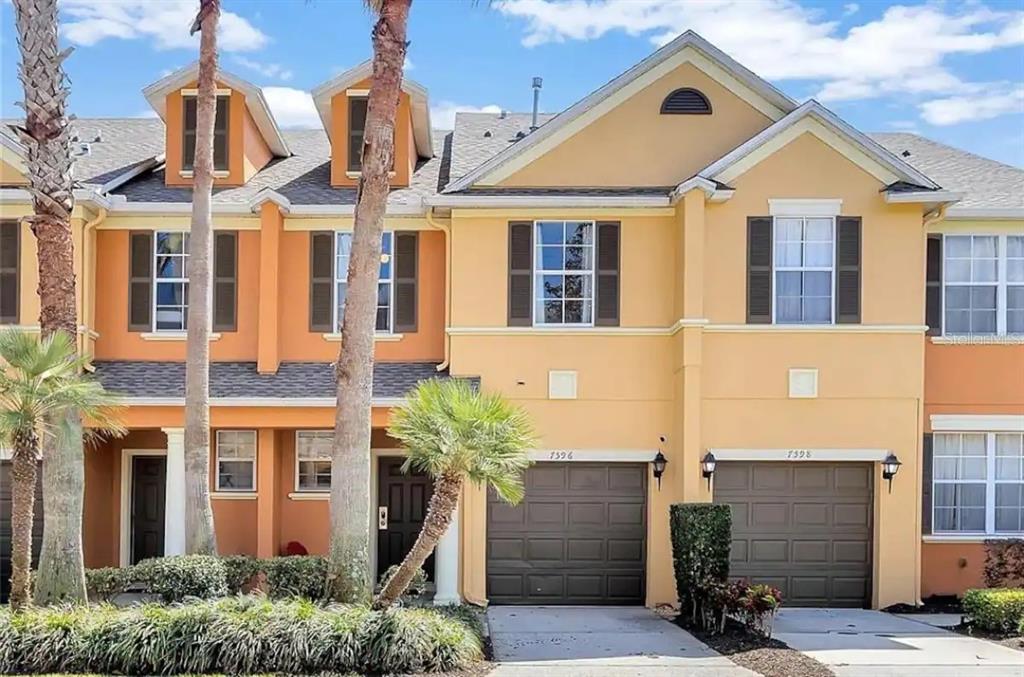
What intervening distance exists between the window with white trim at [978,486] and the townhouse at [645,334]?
0.11 feet

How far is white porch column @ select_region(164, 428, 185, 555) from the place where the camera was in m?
14.5

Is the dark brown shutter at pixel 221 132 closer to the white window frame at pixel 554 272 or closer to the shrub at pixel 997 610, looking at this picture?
the white window frame at pixel 554 272

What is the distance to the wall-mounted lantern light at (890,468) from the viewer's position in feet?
48.5

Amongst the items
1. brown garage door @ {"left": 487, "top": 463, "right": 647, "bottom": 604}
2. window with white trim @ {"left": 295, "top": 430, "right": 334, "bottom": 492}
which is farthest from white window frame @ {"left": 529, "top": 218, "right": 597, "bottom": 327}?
window with white trim @ {"left": 295, "top": 430, "right": 334, "bottom": 492}

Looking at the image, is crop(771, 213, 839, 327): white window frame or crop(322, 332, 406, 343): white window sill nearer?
crop(771, 213, 839, 327): white window frame

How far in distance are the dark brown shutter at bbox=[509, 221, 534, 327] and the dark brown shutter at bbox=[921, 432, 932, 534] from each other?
6352 millimetres

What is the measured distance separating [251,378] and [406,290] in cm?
274

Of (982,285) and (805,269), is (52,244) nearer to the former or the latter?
(805,269)

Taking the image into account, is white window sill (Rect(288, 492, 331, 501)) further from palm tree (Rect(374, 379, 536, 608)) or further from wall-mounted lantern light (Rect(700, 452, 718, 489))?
wall-mounted lantern light (Rect(700, 452, 718, 489))

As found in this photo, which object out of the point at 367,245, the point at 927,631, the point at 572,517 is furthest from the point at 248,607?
the point at 927,631

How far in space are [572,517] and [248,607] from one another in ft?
19.2

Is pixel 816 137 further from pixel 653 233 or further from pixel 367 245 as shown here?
pixel 367 245

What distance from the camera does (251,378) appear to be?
15320 millimetres

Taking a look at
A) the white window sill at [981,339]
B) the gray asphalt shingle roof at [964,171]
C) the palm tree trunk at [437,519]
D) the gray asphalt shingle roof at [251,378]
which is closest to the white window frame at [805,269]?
the white window sill at [981,339]
